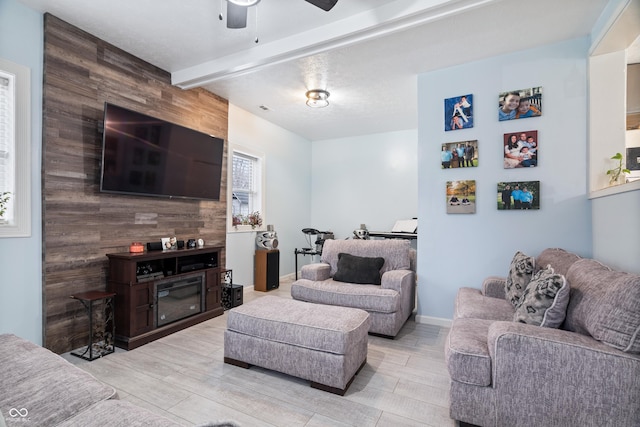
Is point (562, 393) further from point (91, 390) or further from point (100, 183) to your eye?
point (100, 183)

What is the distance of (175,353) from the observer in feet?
8.90

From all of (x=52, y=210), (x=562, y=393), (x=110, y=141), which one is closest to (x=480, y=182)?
(x=562, y=393)

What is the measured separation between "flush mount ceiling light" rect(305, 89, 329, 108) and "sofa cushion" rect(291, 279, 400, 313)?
2.33 m

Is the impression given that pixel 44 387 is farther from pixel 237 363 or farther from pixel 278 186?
pixel 278 186

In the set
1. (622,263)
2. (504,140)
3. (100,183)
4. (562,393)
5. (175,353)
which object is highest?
(504,140)

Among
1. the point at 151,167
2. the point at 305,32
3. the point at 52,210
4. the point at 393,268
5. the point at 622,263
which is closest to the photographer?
the point at 622,263

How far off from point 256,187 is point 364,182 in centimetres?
227

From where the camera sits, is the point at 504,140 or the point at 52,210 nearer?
the point at 52,210

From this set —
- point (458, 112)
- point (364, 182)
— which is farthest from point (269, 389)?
point (364, 182)

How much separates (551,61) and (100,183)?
4398 millimetres

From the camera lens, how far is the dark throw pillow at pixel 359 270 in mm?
3488

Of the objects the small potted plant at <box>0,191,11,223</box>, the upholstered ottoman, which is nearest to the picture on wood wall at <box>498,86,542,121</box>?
the upholstered ottoman

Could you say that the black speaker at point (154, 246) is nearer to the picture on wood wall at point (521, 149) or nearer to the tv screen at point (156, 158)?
the tv screen at point (156, 158)

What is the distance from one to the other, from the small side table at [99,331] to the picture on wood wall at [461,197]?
3423mm
